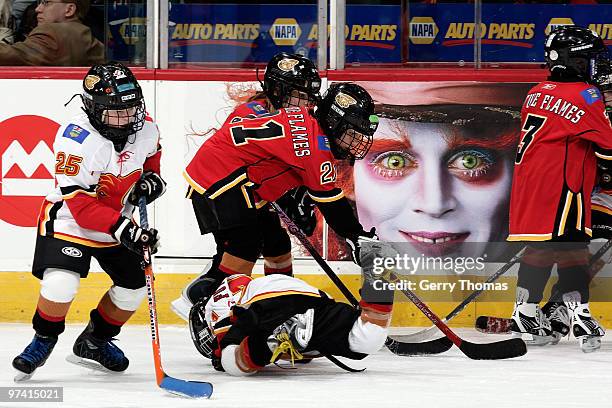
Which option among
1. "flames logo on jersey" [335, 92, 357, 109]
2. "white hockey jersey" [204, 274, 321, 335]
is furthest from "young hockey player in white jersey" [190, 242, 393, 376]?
"flames logo on jersey" [335, 92, 357, 109]

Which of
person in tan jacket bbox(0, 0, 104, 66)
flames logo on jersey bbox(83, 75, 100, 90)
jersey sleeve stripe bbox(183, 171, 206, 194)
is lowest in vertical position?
jersey sleeve stripe bbox(183, 171, 206, 194)

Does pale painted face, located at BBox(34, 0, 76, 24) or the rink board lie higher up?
pale painted face, located at BBox(34, 0, 76, 24)

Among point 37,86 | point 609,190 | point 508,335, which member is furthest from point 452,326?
point 37,86

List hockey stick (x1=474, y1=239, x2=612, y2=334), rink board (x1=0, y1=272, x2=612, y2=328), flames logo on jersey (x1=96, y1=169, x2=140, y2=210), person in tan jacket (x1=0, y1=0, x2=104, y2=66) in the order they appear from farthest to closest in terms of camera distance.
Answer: person in tan jacket (x1=0, y1=0, x2=104, y2=66) < rink board (x1=0, y1=272, x2=612, y2=328) < hockey stick (x1=474, y1=239, x2=612, y2=334) < flames logo on jersey (x1=96, y1=169, x2=140, y2=210)

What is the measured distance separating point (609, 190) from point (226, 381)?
6.17ft

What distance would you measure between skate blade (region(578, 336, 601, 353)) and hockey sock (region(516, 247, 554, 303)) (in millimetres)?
252

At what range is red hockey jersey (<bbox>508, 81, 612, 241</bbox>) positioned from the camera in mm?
4860

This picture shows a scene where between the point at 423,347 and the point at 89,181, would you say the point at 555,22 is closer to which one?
the point at 423,347

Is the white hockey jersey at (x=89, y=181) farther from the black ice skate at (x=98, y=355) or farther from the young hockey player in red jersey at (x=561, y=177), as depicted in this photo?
the young hockey player in red jersey at (x=561, y=177)

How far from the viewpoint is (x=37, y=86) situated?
535cm

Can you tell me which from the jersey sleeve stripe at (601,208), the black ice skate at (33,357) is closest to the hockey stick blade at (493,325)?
the jersey sleeve stripe at (601,208)

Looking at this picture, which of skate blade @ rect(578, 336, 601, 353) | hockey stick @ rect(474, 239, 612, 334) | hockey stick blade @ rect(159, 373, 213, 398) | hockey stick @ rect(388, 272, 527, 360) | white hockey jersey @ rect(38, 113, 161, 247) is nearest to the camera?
hockey stick blade @ rect(159, 373, 213, 398)

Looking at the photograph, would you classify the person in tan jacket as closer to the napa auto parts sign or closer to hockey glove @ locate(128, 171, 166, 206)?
the napa auto parts sign

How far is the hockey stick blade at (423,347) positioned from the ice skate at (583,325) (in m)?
0.53
